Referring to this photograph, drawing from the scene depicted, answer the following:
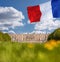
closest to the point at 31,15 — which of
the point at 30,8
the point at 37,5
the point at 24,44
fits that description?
the point at 30,8

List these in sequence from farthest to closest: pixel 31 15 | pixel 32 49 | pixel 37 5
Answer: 1. pixel 37 5
2. pixel 31 15
3. pixel 32 49

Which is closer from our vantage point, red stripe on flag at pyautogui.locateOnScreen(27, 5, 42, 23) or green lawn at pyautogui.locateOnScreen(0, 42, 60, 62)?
green lawn at pyautogui.locateOnScreen(0, 42, 60, 62)

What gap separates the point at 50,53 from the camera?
1562 millimetres

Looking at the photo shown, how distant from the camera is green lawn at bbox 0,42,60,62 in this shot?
151cm

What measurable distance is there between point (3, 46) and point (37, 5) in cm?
1568

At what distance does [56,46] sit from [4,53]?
387 millimetres

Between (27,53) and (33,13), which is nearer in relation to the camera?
(27,53)

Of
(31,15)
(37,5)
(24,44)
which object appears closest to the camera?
(24,44)

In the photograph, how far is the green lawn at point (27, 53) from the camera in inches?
59.4

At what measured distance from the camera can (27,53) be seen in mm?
1571

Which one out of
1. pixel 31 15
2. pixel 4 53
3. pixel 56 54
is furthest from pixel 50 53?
pixel 31 15

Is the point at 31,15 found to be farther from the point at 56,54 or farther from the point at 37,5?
the point at 56,54

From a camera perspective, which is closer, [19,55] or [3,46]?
[19,55]

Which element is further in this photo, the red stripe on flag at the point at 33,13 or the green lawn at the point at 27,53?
the red stripe on flag at the point at 33,13
